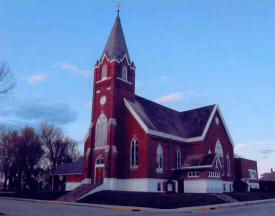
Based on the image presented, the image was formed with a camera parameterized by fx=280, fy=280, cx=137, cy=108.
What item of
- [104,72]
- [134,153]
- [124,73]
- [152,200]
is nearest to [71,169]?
[134,153]

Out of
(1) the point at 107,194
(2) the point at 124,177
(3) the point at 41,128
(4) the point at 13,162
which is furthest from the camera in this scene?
(3) the point at 41,128

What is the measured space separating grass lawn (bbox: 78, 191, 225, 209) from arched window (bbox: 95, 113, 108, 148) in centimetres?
881

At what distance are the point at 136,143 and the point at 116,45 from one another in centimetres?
1655

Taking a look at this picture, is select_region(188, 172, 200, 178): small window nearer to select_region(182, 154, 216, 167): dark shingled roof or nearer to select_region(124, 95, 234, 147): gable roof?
select_region(182, 154, 216, 167): dark shingled roof

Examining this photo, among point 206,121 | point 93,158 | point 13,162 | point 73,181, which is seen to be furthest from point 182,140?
point 13,162

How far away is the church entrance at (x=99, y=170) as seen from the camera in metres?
39.8

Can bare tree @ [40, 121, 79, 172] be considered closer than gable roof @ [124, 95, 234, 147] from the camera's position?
No

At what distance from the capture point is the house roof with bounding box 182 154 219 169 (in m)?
40.6

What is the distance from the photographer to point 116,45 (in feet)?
150

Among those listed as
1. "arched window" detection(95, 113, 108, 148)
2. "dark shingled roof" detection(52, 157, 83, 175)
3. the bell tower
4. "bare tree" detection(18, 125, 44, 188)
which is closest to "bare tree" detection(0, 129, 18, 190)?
"bare tree" detection(18, 125, 44, 188)

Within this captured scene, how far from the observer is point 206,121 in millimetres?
48688

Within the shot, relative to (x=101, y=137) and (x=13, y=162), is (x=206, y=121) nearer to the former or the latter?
(x=101, y=137)

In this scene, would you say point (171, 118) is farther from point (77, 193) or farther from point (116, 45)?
point (77, 193)

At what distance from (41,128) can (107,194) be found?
4498cm
